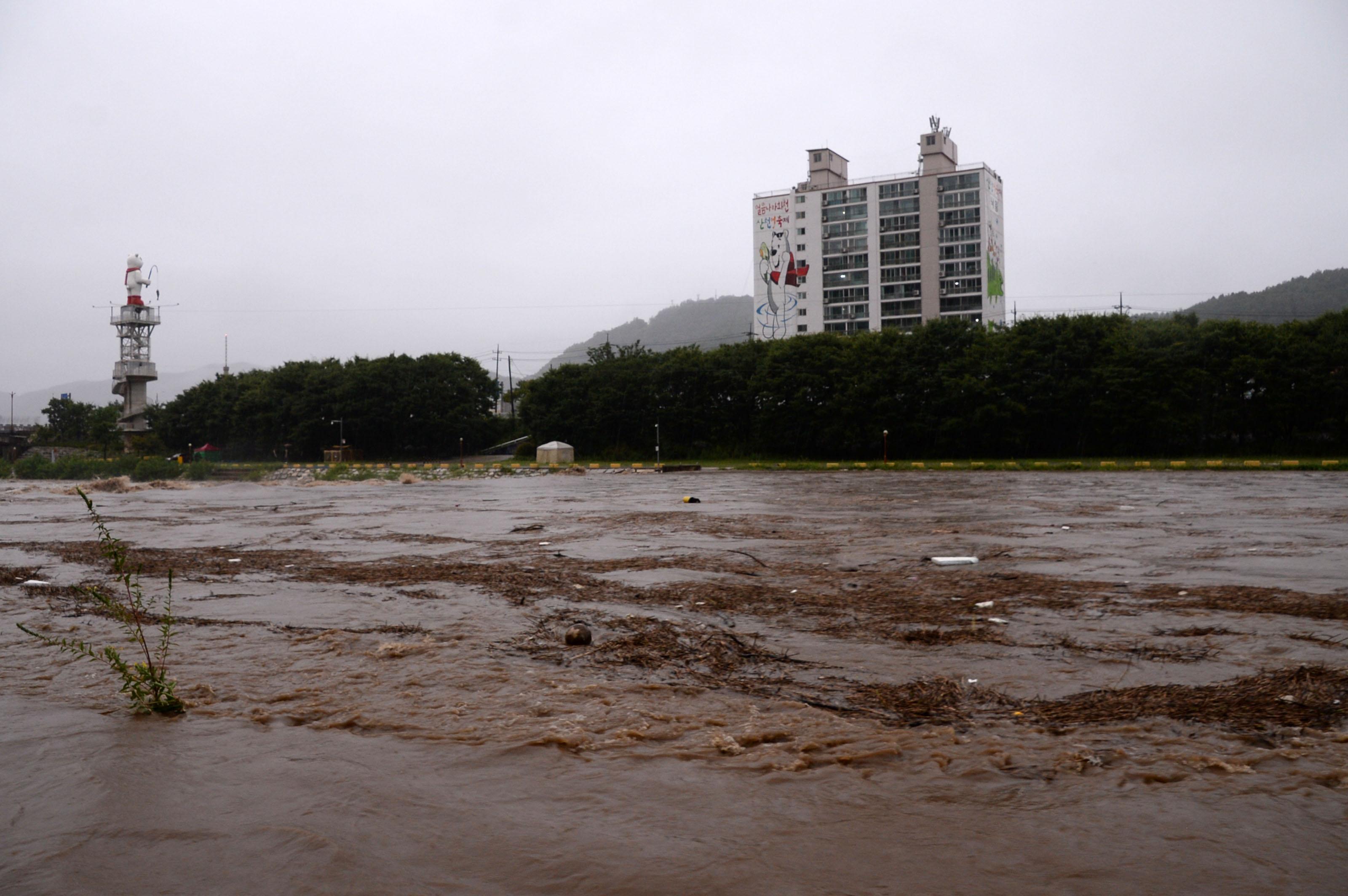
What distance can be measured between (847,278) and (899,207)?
39.8 feet

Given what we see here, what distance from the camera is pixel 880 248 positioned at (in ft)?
418

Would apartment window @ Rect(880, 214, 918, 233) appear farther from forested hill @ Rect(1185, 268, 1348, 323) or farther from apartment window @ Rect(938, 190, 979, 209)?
forested hill @ Rect(1185, 268, 1348, 323)

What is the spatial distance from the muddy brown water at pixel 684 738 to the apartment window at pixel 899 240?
121702 millimetres

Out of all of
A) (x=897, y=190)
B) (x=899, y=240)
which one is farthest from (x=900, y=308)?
(x=897, y=190)

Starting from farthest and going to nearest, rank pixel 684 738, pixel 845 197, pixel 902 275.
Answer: pixel 845 197 → pixel 902 275 → pixel 684 738

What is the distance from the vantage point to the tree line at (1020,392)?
2106 inches

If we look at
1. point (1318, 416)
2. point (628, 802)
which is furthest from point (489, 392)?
point (628, 802)

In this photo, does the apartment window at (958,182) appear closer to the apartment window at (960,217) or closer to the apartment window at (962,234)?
the apartment window at (960,217)

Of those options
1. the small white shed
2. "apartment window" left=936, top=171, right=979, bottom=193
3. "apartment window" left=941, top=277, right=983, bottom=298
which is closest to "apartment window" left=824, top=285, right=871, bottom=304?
"apartment window" left=941, top=277, right=983, bottom=298

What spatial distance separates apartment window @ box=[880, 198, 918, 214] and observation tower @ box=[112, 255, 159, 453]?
94496mm

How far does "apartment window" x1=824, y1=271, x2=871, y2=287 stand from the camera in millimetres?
129250

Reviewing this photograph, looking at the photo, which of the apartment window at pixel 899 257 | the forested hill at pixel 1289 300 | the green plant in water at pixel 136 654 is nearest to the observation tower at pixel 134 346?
the apartment window at pixel 899 257

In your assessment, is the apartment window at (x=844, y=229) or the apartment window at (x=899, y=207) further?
the apartment window at (x=844, y=229)

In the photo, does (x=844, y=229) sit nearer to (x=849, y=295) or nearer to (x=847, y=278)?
(x=847, y=278)
